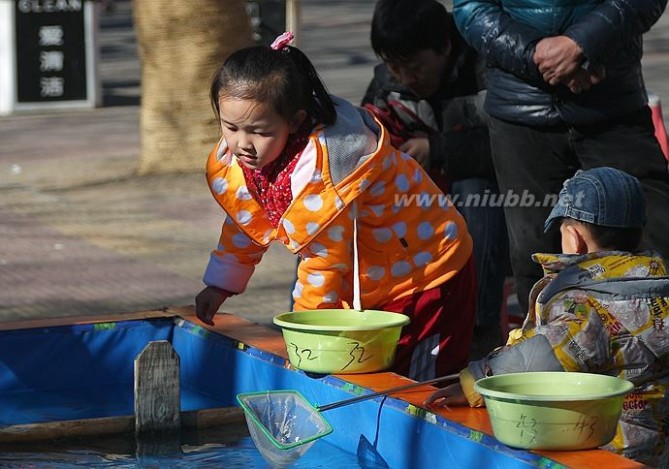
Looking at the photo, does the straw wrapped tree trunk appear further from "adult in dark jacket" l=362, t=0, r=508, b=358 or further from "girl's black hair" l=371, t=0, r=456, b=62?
"girl's black hair" l=371, t=0, r=456, b=62

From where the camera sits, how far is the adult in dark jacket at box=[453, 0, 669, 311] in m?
5.03

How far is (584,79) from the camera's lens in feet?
16.6

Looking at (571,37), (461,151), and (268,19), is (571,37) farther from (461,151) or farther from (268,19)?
(268,19)

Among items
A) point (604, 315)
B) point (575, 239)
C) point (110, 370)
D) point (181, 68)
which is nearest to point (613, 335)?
point (604, 315)

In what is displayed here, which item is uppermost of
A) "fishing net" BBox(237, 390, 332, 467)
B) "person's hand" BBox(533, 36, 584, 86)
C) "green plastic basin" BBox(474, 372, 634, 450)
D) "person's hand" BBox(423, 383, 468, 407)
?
"person's hand" BBox(533, 36, 584, 86)

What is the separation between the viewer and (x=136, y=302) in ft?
25.8

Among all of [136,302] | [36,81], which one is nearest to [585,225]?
[136,302]

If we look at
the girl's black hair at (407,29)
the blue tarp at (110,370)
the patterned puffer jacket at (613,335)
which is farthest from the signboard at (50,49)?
the patterned puffer jacket at (613,335)

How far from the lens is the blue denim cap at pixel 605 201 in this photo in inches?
148

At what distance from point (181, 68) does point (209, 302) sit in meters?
7.21

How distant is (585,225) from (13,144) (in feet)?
38.6

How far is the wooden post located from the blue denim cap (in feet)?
4.87

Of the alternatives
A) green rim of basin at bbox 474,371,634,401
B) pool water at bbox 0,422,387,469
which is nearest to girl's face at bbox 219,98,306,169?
pool water at bbox 0,422,387,469

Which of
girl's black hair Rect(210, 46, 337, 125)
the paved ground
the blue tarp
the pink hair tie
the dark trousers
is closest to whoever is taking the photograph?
girl's black hair Rect(210, 46, 337, 125)
